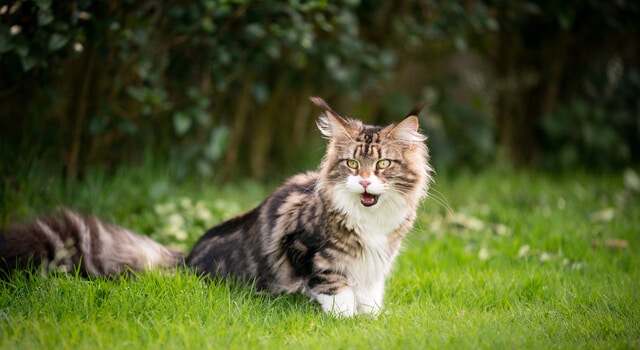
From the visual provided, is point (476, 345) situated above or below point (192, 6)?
below

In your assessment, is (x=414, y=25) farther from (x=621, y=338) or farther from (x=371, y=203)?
(x=621, y=338)

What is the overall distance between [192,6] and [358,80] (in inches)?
81.0

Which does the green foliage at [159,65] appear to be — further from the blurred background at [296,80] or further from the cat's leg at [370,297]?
the cat's leg at [370,297]

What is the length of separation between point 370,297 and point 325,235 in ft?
1.56

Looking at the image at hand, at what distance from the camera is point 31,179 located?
510 centimetres

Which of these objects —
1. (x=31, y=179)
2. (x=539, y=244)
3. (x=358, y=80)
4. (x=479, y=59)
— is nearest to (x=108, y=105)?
(x=31, y=179)

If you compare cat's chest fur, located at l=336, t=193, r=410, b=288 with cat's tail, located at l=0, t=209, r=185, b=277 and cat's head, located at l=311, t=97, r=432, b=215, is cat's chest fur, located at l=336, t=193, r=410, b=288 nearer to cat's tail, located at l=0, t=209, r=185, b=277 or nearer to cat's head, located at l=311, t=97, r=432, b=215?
cat's head, located at l=311, t=97, r=432, b=215

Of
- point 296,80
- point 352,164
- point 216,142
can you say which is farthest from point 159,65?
point 352,164

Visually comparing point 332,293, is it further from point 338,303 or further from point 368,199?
point 368,199

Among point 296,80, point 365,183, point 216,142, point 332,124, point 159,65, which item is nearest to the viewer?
point 365,183

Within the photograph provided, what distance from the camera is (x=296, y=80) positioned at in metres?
6.70

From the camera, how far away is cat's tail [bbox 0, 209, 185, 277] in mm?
3688

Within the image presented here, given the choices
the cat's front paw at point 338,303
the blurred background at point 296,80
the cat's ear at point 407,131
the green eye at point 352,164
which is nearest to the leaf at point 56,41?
the blurred background at point 296,80

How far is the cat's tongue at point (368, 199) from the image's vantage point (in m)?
3.54
